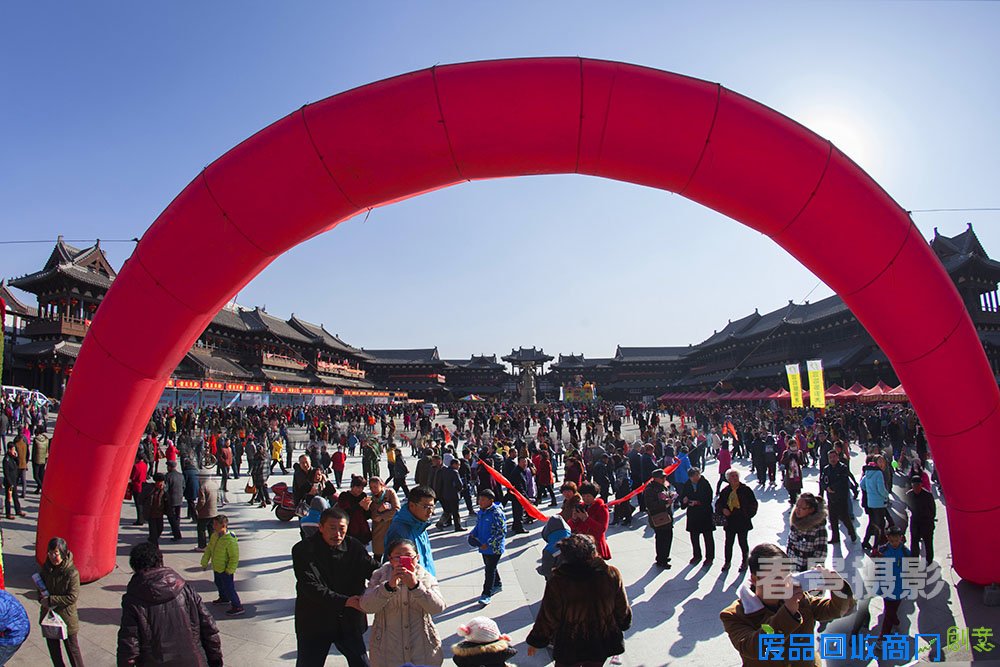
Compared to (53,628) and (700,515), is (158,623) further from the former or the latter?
(700,515)

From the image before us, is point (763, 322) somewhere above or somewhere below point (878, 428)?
above

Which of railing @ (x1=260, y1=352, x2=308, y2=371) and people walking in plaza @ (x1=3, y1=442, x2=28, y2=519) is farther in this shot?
railing @ (x1=260, y1=352, x2=308, y2=371)

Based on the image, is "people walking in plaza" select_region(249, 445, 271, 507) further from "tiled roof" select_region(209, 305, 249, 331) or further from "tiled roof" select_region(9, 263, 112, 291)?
"tiled roof" select_region(209, 305, 249, 331)

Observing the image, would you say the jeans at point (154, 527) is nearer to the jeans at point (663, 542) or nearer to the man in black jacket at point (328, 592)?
the man in black jacket at point (328, 592)

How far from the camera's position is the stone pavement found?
4.61m

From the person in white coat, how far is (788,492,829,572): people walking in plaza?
10.8ft

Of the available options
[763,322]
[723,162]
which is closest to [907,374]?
[723,162]

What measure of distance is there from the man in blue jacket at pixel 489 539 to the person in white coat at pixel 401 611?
2.81m

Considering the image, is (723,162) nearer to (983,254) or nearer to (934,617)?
(934,617)

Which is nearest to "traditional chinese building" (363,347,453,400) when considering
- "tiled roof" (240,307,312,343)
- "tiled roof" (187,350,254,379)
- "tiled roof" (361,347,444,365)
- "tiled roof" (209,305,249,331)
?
"tiled roof" (361,347,444,365)

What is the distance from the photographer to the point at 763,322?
51.1 meters

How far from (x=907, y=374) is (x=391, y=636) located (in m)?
5.49

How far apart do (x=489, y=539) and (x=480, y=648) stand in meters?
3.27

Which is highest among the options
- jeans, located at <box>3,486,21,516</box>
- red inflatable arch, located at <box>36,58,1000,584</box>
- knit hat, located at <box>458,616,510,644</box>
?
red inflatable arch, located at <box>36,58,1000,584</box>
